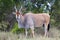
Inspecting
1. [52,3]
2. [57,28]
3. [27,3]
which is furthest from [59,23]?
[27,3]

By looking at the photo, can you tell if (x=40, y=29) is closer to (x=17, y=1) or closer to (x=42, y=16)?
(x=42, y=16)

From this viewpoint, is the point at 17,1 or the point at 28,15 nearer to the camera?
the point at 28,15

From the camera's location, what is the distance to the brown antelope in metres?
12.5

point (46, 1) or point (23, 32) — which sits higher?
point (46, 1)

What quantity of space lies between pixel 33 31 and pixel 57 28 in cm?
219

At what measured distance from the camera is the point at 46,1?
14438mm

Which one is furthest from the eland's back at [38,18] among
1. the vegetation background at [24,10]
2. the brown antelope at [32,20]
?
the vegetation background at [24,10]

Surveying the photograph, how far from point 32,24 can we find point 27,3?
199cm

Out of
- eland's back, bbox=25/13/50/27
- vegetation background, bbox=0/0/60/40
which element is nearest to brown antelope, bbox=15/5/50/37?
eland's back, bbox=25/13/50/27

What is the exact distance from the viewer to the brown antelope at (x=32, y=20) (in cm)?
1249

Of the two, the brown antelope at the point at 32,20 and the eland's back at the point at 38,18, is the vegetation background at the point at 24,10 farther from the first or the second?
the eland's back at the point at 38,18

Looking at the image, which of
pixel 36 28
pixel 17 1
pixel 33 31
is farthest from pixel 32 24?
pixel 17 1

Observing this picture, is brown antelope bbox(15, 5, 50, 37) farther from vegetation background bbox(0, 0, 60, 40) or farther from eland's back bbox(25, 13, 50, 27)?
vegetation background bbox(0, 0, 60, 40)

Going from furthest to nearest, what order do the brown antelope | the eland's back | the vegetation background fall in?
the vegetation background, the eland's back, the brown antelope
